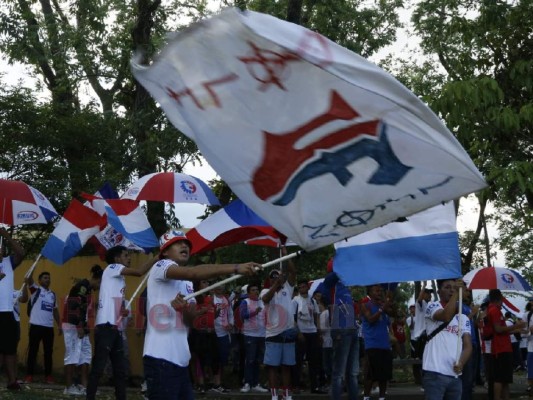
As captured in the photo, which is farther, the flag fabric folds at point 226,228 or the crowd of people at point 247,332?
the flag fabric folds at point 226,228

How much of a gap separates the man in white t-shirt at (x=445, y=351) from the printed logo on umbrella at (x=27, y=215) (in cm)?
679

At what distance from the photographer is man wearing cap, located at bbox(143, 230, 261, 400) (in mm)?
8492

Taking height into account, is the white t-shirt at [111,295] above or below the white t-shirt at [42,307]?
below

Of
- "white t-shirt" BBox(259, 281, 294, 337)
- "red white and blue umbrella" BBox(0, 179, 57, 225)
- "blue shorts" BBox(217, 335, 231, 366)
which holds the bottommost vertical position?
"blue shorts" BBox(217, 335, 231, 366)

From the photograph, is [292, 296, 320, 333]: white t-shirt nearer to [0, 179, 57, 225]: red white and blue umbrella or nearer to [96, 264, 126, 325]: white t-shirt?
[0, 179, 57, 225]: red white and blue umbrella

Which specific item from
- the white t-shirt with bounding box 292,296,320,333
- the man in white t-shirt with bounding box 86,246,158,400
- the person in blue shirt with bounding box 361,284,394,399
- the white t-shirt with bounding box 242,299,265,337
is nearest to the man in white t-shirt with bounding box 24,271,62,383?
the white t-shirt with bounding box 242,299,265,337

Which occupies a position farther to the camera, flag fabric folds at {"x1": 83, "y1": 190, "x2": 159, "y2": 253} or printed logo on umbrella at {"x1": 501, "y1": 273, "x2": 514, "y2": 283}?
printed logo on umbrella at {"x1": 501, "y1": 273, "x2": 514, "y2": 283}

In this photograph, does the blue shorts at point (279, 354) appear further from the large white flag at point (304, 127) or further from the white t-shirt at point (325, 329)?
the large white flag at point (304, 127)

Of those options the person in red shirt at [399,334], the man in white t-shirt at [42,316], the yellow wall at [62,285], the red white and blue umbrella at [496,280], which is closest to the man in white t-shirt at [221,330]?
the yellow wall at [62,285]

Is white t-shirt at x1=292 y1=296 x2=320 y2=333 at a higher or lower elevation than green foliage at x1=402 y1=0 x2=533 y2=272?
lower

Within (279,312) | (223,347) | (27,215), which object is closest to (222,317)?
(223,347)

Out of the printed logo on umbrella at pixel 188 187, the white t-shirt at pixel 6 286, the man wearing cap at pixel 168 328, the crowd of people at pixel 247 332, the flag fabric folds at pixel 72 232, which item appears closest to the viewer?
the man wearing cap at pixel 168 328

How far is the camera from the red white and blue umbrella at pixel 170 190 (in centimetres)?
1522

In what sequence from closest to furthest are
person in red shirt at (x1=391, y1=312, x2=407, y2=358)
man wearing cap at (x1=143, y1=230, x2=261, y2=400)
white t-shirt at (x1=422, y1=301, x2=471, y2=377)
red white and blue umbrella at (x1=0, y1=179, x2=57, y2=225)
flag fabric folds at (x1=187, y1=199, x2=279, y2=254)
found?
man wearing cap at (x1=143, y1=230, x2=261, y2=400) < white t-shirt at (x1=422, y1=301, x2=471, y2=377) < flag fabric folds at (x1=187, y1=199, x2=279, y2=254) < red white and blue umbrella at (x1=0, y1=179, x2=57, y2=225) < person in red shirt at (x1=391, y1=312, x2=407, y2=358)
